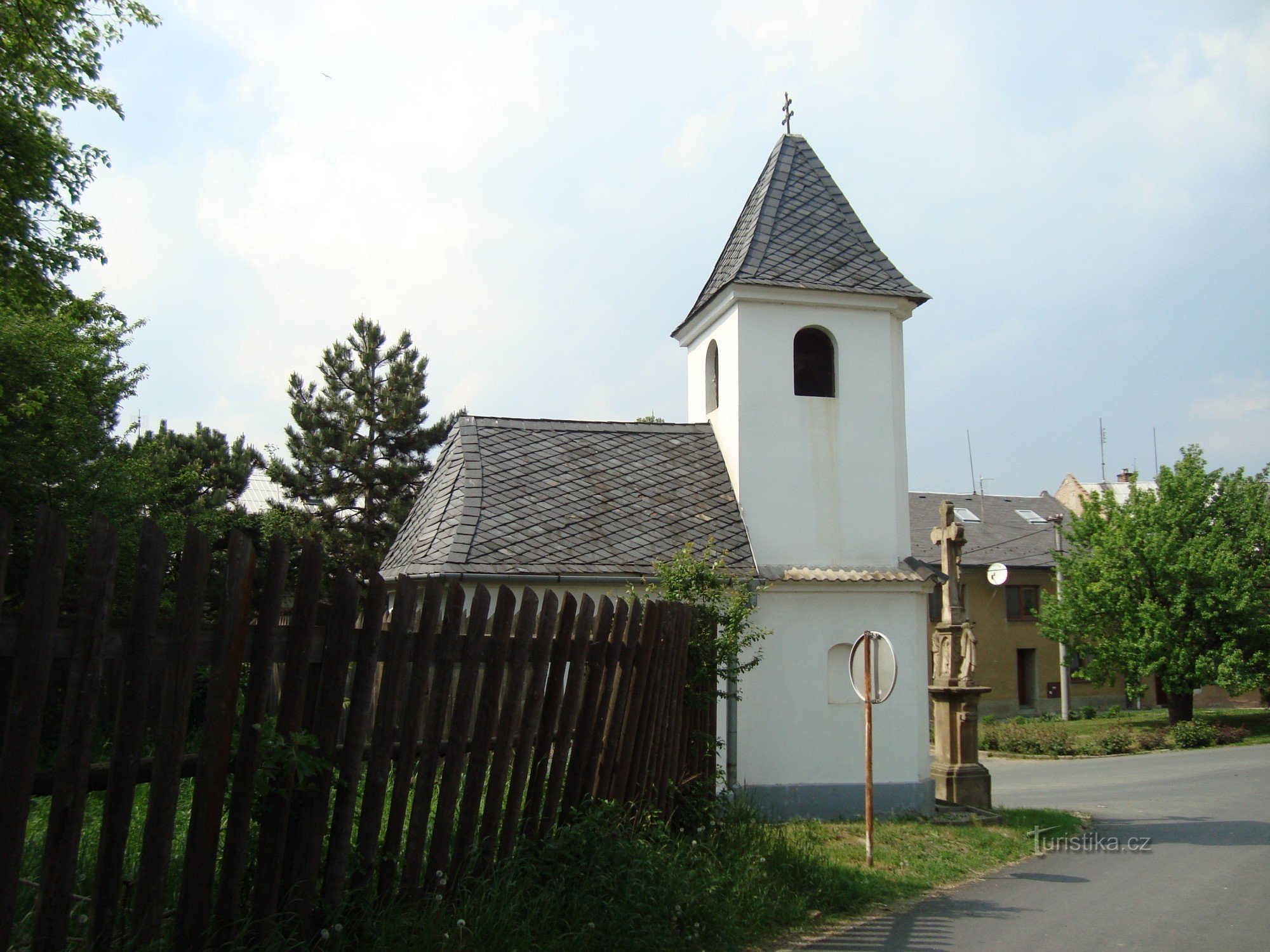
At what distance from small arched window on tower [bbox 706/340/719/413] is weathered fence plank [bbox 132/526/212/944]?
11.4 metres

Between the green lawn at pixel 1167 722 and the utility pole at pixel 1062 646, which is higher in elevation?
the utility pole at pixel 1062 646

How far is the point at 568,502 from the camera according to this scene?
12758mm

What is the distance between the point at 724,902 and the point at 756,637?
9.84 feet

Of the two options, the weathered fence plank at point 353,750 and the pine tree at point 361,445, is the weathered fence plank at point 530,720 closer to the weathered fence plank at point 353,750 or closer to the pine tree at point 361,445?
the weathered fence plank at point 353,750

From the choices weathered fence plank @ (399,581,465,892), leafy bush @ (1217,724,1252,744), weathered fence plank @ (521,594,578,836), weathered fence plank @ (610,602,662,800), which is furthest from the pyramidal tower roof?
leafy bush @ (1217,724,1252,744)

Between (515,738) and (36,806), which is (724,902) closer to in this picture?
(515,738)

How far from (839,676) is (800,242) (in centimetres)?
599

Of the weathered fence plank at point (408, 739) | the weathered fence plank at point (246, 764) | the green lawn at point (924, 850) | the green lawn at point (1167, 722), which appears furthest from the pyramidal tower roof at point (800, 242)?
the green lawn at point (1167, 722)

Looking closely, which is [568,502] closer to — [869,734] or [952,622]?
[869,734]

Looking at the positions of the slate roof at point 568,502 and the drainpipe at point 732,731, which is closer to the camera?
the drainpipe at point 732,731

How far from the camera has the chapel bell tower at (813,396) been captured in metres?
13.1

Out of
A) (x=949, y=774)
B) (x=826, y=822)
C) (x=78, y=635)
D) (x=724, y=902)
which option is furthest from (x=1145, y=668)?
(x=78, y=635)

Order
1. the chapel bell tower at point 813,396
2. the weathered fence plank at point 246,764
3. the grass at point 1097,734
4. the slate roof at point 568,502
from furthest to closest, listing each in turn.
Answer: the grass at point 1097,734
the chapel bell tower at point 813,396
the slate roof at point 568,502
the weathered fence plank at point 246,764

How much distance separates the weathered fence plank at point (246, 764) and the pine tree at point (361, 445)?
2753 cm
